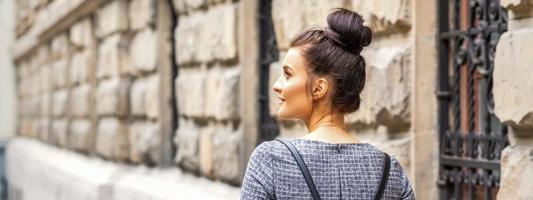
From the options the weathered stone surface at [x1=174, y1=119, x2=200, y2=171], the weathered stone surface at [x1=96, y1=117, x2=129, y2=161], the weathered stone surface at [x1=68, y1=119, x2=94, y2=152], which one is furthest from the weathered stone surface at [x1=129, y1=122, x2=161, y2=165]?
the weathered stone surface at [x1=68, y1=119, x2=94, y2=152]

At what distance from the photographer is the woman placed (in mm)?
A: 2551

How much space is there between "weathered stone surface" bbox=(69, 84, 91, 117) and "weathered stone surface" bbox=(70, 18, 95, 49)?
0.42 metres

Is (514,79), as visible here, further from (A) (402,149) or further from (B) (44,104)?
(B) (44,104)

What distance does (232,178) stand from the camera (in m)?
6.25

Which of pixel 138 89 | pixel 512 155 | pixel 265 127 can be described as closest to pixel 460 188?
pixel 512 155

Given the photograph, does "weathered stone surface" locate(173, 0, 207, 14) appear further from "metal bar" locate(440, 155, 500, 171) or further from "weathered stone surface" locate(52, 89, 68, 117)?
"weathered stone surface" locate(52, 89, 68, 117)

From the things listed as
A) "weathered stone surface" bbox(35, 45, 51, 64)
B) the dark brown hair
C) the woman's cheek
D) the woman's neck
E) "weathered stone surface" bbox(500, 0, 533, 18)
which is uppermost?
"weathered stone surface" bbox(35, 45, 51, 64)

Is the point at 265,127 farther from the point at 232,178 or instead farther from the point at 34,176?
the point at 34,176

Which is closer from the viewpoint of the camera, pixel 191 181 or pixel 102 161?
pixel 191 181

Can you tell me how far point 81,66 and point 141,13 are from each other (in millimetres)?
2981

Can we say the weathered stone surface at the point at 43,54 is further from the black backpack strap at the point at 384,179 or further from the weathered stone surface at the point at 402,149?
the black backpack strap at the point at 384,179

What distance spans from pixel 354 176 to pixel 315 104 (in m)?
0.20

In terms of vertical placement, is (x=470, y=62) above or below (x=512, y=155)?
above

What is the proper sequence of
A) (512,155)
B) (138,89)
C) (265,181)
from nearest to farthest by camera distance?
(265,181) < (512,155) < (138,89)
